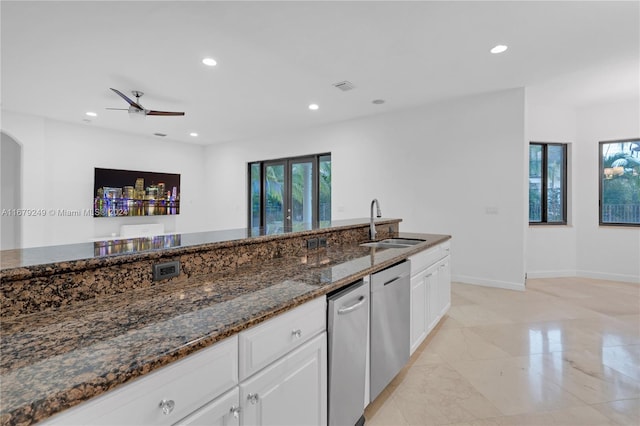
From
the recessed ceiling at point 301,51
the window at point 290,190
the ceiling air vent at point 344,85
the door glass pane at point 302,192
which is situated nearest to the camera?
the recessed ceiling at point 301,51

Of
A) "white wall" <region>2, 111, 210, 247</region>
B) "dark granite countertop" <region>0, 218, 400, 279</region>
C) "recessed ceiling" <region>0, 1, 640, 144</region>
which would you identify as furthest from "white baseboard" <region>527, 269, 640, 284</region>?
"white wall" <region>2, 111, 210, 247</region>

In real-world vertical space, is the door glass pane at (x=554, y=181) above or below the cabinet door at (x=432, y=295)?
above

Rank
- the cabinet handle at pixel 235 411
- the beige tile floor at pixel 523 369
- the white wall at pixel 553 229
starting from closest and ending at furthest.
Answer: the cabinet handle at pixel 235 411 < the beige tile floor at pixel 523 369 < the white wall at pixel 553 229

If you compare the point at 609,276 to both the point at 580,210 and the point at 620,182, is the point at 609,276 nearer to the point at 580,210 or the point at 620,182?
the point at 580,210

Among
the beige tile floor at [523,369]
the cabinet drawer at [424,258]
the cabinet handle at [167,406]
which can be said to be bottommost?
the beige tile floor at [523,369]

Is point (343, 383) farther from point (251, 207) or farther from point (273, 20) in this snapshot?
point (251, 207)

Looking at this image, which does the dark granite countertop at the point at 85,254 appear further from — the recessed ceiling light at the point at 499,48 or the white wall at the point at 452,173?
the white wall at the point at 452,173

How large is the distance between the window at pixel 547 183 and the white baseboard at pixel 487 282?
1457mm

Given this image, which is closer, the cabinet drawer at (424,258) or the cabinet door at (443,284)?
the cabinet drawer at (424,258)

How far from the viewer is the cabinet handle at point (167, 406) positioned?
2.38ft

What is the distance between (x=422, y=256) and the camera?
2371mm

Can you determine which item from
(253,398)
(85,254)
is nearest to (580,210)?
(253,398)

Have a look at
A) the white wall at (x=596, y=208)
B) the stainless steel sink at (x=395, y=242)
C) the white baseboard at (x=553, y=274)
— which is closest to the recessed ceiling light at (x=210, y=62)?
the stainless steel sink at (x=395, y=242)

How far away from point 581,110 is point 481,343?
461 centimetres
